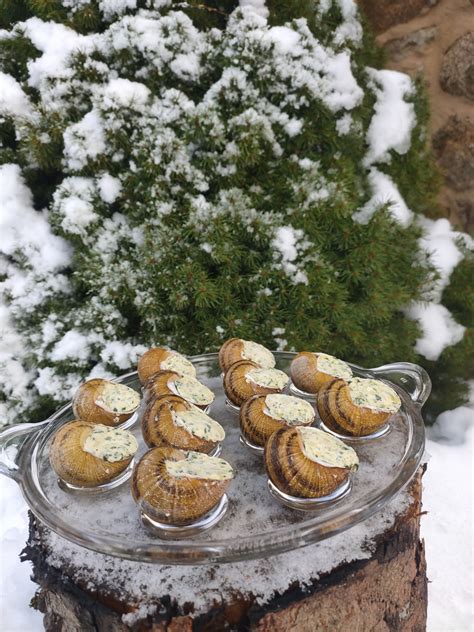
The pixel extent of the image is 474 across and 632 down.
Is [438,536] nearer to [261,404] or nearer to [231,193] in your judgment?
[261,404]

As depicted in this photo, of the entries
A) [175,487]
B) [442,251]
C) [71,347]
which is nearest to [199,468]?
[175,487]

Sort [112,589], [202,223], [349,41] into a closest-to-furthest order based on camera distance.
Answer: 1. [112,589]
2. [202,223]
3. [349,41]

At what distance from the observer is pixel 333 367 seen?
0.88 metres

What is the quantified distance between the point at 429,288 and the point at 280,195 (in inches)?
18.4

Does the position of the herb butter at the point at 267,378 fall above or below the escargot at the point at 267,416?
below

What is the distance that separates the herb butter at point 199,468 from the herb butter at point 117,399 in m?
0.19

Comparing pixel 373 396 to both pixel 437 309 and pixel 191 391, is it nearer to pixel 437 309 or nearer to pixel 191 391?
pixel 191 391

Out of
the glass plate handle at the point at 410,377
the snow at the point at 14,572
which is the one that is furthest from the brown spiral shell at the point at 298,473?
the snow at the point at 14,572

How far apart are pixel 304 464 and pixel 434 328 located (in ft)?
2.93

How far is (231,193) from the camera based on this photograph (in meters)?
1.17

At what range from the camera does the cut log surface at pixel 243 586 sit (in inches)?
23.8

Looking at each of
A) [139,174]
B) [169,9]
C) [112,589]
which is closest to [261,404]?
[112,589]

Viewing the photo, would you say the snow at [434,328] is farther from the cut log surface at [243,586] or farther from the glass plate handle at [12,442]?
the glass plate handle at [12,442]

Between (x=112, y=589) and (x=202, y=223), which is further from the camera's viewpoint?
(x=202, y=223)
